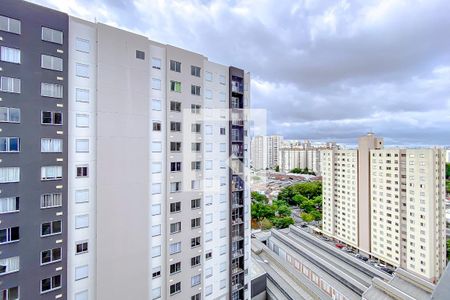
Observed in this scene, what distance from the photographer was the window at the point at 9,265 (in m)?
6.38

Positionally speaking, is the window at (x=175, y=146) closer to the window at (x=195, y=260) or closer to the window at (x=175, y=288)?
the window at (x=195, y=260)

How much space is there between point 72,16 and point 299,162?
203 feet

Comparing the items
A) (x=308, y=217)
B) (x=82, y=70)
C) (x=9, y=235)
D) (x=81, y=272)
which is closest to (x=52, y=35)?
(x=82, y=70)

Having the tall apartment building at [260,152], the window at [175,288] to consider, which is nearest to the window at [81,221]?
the window at [175,288]

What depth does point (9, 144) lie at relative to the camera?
21.0ft

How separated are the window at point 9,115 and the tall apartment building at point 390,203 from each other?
81.2 ft

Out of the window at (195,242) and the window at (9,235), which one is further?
the window at (195,242)

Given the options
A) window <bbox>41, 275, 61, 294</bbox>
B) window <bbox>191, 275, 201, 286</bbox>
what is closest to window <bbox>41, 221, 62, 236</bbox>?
window <bbox>41, 275, 61, 294</bbox>

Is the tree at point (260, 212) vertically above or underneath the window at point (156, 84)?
underneath

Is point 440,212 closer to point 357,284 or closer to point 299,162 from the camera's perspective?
point 357,284

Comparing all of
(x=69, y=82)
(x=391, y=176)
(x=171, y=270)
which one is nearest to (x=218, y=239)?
(x=171, y=270)

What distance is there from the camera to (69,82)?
23.6 feet

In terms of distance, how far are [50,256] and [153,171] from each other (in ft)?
12.8

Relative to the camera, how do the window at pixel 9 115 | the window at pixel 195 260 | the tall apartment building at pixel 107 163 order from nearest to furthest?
the window at pixel 9 115 < the tall apartment building at pixel 107 163 < the window at pixel 195 260
